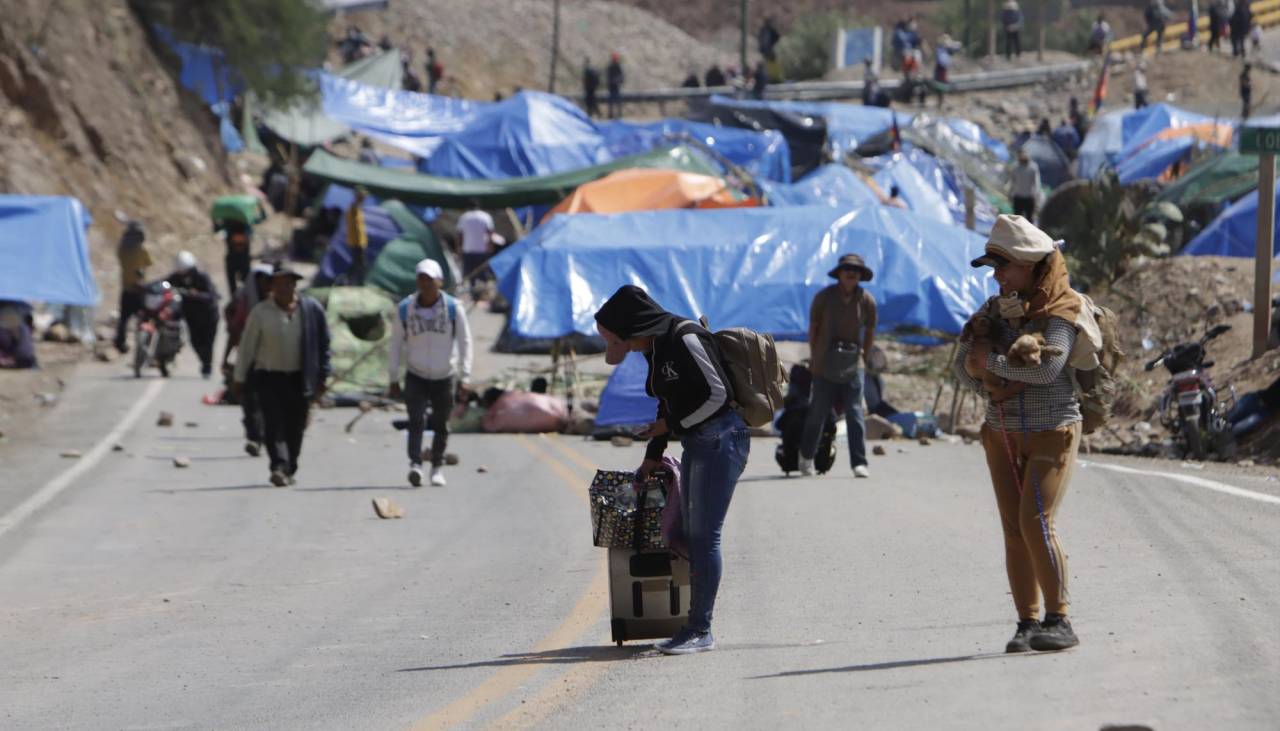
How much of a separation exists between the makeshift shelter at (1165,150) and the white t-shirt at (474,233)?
12.7 metres

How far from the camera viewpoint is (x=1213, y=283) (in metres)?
22.0

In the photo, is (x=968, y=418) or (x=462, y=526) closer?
(x=462, y=526)

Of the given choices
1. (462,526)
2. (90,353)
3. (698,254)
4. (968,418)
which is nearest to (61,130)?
(90,353)

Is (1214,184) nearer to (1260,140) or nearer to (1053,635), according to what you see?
(1260,140)

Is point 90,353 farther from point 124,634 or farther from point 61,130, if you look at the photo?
point 124,634

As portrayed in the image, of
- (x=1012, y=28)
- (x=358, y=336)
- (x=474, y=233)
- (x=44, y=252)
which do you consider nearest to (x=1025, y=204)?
(x=474, y=233)

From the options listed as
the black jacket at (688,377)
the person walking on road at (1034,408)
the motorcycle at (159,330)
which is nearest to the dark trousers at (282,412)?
the black jacket at (688,377)

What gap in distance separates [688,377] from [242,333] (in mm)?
9367

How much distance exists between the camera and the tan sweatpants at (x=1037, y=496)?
23.9ft

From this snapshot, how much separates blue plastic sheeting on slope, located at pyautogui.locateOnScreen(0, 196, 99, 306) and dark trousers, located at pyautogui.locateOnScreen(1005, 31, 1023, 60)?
48.7 m

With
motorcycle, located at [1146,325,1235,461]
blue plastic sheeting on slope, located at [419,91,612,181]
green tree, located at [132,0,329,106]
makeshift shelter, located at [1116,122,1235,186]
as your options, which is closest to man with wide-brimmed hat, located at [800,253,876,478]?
motorcycle, located at [1146,325,1235,461]

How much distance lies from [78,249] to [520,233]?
11265 millimetres

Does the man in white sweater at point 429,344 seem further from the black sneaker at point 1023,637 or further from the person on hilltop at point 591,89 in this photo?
the person on hilltop at point 591,89

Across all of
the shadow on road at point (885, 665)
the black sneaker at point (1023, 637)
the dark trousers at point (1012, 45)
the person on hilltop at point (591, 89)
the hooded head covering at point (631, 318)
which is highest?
the dark trousers at point (1012, 45)
